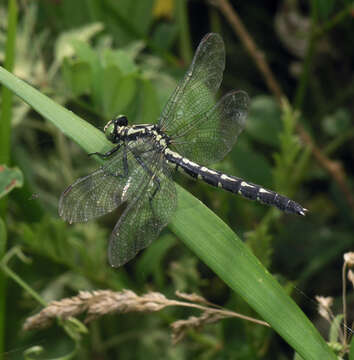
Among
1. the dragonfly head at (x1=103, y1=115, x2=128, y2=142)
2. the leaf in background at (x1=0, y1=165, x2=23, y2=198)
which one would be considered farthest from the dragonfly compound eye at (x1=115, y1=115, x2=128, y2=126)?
the leaf in background at (x1=0, y1=165, x2=23, y2=198)

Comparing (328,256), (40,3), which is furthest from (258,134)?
(40,3)

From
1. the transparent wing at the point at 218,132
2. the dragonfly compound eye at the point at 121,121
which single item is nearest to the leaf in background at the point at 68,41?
the dragonfly compound eye at the point at 121,121

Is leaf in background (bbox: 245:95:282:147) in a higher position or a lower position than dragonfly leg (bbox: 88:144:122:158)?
higher

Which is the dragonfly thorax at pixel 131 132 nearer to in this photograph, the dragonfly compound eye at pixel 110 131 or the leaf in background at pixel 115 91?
the dragonfly compound eye at pixel 110 131

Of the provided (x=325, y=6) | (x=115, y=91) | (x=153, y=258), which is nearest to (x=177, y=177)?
(x=153, y=258)

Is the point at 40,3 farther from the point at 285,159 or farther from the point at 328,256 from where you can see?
the point at 328,256

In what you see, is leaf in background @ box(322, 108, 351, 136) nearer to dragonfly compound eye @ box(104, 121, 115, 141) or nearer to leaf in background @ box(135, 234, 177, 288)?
leaf in background @ box(135, 234, 177, 288)
